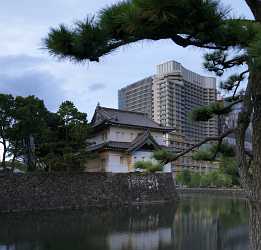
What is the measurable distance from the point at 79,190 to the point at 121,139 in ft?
17.7

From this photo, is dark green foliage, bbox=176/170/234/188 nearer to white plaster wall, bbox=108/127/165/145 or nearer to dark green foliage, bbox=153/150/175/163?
white plaster wall, bbox=108/127/165/145

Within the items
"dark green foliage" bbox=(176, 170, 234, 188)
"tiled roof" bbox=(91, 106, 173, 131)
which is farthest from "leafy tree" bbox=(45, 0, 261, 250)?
"dark green foliage" bbox=(176, 170, 234, 188)

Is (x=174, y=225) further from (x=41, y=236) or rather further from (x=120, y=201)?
(x=120, y=201)

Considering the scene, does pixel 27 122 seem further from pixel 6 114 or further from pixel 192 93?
pixel 192 93

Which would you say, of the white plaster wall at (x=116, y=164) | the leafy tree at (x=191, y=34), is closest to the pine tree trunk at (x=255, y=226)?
the leafy tree at (x=191, y=34)

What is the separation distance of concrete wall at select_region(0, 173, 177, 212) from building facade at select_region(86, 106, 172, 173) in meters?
1.43

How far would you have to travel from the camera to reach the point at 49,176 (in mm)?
16203

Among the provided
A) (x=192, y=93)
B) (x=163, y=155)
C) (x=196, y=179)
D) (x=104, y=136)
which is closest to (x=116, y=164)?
(x=104, y=136)

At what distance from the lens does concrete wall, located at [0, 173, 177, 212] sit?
15117 mm

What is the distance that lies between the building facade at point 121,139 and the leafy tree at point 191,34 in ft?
58.1

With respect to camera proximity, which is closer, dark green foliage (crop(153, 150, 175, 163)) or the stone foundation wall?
dark green foliage (crop(153, 150, 175, 163))

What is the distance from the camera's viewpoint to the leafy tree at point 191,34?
1.70 m

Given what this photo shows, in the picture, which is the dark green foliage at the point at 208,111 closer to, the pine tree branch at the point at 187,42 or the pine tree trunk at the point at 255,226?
the pine tree branch at the point at 187,42

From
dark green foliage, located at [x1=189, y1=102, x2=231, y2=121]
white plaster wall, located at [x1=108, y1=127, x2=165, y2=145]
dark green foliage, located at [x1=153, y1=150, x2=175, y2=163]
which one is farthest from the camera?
white plaster wall, located at [x1=108, y1=127, x2=165, y2=145]
